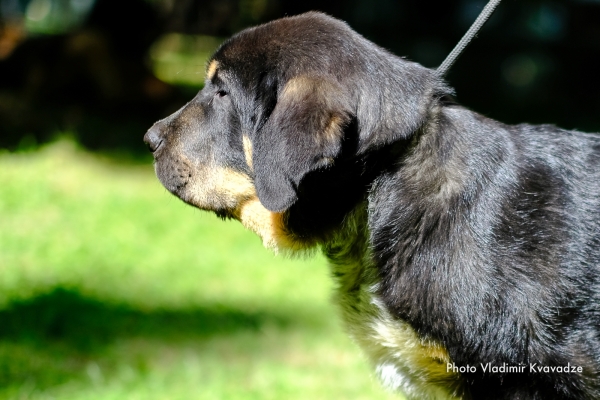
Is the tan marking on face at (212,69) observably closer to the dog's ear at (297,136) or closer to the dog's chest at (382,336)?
the dog's ear at (297,136)

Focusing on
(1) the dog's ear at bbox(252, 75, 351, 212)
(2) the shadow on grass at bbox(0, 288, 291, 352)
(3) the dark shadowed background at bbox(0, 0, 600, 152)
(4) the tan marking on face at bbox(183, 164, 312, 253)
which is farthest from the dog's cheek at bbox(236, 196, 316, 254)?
(3) the dark shadowed background at bbox(0, 0, 600, 152)

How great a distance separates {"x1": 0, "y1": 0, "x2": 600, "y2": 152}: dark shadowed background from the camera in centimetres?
1157

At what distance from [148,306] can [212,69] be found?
9.63 feet

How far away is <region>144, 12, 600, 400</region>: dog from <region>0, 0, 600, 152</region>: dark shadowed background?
305 cm

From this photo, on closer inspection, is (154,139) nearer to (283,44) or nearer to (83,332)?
(283,44)

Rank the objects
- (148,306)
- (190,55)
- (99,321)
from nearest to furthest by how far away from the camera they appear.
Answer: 1. (99,321)
2. (148,306)
3. (190,55)

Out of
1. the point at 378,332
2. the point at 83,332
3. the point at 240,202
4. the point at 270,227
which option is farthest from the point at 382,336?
the point at 83,332

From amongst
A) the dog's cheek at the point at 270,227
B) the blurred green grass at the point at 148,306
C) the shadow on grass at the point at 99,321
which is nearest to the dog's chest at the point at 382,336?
the dog's cheek at the point at 270,227

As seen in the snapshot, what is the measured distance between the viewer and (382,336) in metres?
3.41

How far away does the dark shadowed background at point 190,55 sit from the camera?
11.6 metres

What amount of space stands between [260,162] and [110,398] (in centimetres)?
208

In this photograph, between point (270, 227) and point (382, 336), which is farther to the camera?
point (270, 227)

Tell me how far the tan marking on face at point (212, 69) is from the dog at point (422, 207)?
88 mm

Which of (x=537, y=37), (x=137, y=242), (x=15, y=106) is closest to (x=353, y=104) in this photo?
(x=137, y=242)
